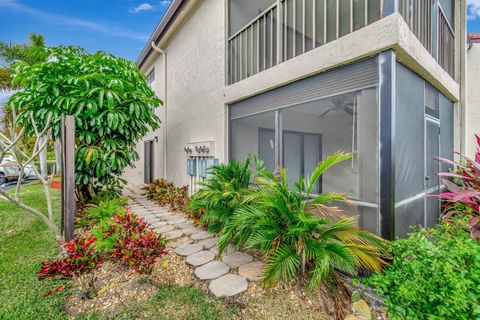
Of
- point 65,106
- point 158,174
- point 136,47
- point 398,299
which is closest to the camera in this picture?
point 398,299

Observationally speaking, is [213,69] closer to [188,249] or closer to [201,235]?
[201,235]

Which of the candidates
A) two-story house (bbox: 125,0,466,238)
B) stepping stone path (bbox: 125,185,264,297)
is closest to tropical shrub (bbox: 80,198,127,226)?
stepping stone path (bbox: 125,185,264,297)

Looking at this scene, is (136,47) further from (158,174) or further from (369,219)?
(369,219)

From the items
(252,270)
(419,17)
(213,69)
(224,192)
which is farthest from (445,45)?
(252,270)

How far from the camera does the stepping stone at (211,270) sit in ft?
9.73

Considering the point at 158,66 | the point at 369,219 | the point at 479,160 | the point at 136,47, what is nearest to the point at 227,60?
the point at 369,219

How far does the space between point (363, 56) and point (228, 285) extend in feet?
11.1

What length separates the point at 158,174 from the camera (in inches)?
397

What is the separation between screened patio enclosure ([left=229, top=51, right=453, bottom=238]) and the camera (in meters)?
2.71

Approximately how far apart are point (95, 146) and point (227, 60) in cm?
396

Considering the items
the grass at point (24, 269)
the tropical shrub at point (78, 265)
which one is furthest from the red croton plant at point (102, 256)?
the grass at point (24, 269)

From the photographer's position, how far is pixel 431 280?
2100 millimetres

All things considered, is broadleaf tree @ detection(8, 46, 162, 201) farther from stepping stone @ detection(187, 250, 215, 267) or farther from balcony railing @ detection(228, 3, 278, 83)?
stepping stone @ detection(187, 250, 215, 267)

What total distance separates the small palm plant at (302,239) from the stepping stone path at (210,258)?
392 millimetres
